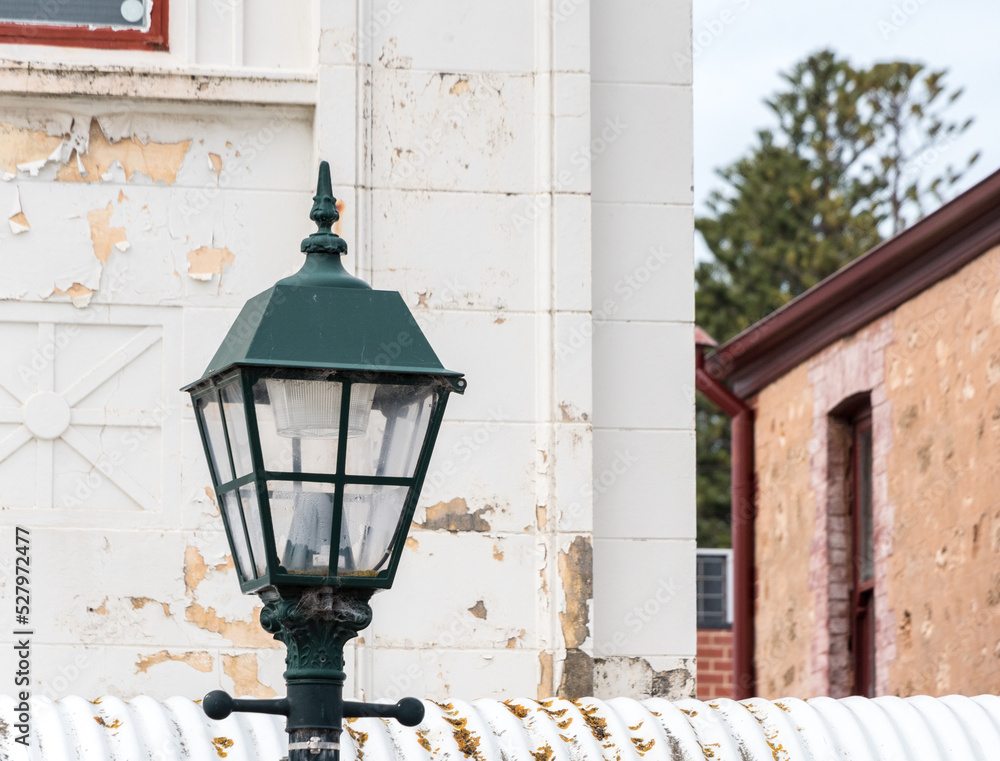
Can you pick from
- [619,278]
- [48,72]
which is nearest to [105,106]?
[48,72]

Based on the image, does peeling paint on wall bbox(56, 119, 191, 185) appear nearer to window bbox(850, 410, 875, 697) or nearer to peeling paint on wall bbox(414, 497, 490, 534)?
peeling paint on wall bbox(414, 497, 490, 534)

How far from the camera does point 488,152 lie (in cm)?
690

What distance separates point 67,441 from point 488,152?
6.55 ft

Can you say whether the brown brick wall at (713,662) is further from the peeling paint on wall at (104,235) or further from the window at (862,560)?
the peeling paint on wall at (104,235)

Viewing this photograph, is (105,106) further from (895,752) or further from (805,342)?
(805,342)

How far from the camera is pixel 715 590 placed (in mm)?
18250

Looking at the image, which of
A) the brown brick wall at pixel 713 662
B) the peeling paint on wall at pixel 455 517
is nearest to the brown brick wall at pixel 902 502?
the brown brick wall at pixel 713 662

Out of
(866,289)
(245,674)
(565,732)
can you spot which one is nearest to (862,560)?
(866,289)

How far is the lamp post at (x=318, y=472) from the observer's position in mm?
3820

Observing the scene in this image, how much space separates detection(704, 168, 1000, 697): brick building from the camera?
10.1 metres

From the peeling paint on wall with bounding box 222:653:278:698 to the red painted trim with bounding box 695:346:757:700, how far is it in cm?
752

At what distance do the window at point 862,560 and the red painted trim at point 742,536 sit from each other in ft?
4.97

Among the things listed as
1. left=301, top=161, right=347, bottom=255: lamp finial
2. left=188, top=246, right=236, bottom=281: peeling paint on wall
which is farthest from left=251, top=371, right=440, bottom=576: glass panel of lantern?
left=188, top=246, right=236, bottom=281: peeling paint on wall

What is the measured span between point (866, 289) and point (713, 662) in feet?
18.9
